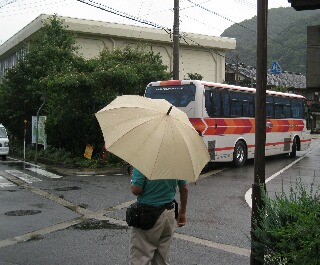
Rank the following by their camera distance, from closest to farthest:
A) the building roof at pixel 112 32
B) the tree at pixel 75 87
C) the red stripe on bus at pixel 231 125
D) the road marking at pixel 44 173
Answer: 1. the road marking at pixel 44 173
2. the red stripe on bus at pixel 231 125
3. the tree at pixel 75 87
4. the building roof at pixel 112 32

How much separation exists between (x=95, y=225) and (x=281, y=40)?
5615 centimetres

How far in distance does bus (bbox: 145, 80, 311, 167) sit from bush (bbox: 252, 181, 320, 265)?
10721mm

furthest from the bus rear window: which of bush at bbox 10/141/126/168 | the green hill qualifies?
the green hill

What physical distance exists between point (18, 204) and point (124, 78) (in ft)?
31.4

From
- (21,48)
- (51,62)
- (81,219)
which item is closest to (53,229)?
(81,219)

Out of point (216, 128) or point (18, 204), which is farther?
point (216, 128)

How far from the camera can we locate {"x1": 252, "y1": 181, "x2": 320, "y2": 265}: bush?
3.49 metres

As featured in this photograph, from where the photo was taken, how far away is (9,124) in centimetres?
2777

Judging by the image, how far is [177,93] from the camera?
15.7m

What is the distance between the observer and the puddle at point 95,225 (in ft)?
25.9

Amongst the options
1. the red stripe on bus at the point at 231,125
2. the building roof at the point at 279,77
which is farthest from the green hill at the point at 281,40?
the red stripe on bus at the point at 231,125

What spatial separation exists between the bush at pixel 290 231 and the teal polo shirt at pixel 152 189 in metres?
1.00

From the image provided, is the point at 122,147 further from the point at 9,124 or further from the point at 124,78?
the point at 9,124

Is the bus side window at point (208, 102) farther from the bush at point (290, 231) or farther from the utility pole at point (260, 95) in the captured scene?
the bush at point (290, 231)
